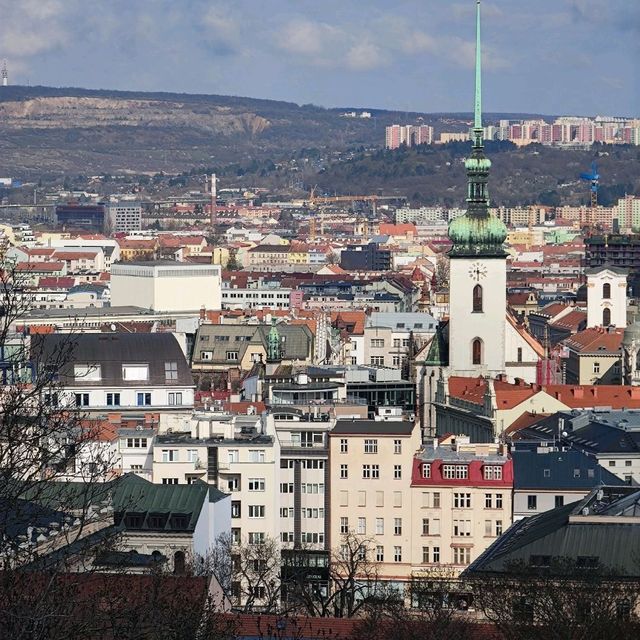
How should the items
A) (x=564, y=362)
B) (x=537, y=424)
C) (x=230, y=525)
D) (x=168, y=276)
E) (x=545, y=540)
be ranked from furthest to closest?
(x=168, y=276) → (x=564, y=362) → (x=537, y=424) → (x=230, y=525) → (x=545, y=540)

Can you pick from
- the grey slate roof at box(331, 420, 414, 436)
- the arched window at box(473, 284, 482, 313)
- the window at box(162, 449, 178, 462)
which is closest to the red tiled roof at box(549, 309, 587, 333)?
the arched window at box(473, 284, 482, 313)

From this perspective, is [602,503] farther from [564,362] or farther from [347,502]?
[564,362]

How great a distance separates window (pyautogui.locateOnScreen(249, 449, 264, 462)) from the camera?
4556cm

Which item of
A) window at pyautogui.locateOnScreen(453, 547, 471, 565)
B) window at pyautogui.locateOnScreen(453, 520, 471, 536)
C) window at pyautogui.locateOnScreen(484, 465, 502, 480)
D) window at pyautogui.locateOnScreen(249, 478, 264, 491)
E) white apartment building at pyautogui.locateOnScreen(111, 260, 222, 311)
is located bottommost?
window at pyautogui.locateOnScreen(453, 547, 471, 565)

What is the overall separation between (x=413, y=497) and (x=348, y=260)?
14608 centimetres

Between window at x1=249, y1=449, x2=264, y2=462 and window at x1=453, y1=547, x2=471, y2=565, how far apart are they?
330cm

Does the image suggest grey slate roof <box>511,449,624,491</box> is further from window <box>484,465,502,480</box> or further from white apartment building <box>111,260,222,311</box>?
white apartment building <box>111,260,222,311</box>

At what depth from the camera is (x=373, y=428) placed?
47.4 metres

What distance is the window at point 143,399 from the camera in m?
56.5

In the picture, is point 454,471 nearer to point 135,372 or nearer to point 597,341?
point 135,372

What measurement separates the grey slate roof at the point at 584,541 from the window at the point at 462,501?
6472 mm

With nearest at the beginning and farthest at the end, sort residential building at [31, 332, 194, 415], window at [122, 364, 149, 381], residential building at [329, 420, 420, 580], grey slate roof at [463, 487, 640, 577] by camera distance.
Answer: grey slate roof at [463, 487, 640, 577]
residential building at [329, 420, 420, 580]
residential building at [31, 332, 194, 415]
window at [122, 364, 149, 381]

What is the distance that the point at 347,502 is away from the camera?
153 feet

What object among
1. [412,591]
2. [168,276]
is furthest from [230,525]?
[168,276]
